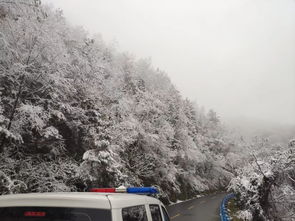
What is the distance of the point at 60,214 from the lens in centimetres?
239

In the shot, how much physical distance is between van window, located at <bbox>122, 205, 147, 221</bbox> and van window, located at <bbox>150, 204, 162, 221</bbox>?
383 millimetres

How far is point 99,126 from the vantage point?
43.9ft

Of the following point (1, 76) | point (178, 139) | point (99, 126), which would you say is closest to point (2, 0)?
point (1, 76)

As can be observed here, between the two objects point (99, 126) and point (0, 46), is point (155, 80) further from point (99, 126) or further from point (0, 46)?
point (0, 46)

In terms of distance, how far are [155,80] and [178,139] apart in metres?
13.7

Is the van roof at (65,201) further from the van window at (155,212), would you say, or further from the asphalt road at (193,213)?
the asphalt road at (193,213)

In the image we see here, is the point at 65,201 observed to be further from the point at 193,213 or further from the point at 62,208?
the point at 193,213

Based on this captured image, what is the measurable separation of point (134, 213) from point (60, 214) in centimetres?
88

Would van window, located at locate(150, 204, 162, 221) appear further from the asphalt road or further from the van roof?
the asphalt road

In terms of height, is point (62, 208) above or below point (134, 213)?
above

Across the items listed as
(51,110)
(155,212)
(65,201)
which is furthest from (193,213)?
(65,201)

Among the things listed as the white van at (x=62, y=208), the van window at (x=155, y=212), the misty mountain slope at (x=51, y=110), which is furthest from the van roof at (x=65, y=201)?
the misty mountain slope at (x=51, y=110)

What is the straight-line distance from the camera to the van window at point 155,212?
3.66 m

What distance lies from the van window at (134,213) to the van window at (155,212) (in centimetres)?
38
